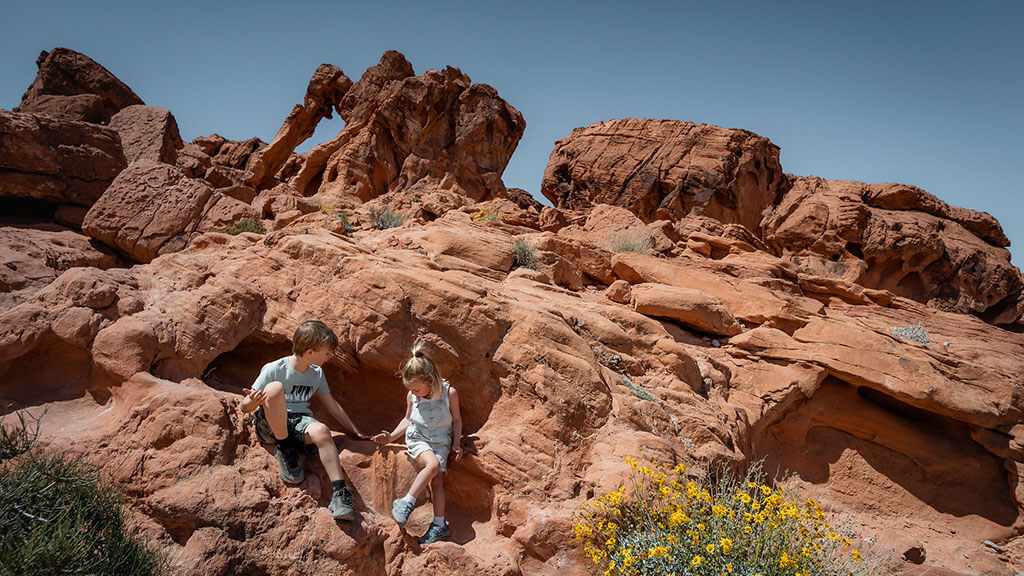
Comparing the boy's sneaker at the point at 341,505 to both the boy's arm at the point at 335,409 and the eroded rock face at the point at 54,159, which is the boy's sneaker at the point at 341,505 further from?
the eroded rock face at the point at 54,159

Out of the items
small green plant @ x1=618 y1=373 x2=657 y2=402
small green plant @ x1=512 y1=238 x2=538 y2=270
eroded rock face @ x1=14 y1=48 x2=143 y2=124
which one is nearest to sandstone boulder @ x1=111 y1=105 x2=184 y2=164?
eroded rock face @ x1=14 y1=48 x2=143 y2=124

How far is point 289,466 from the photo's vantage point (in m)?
3.60

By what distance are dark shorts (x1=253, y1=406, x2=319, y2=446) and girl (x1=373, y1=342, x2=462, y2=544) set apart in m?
0.56

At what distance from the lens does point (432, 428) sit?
4020 millimetres

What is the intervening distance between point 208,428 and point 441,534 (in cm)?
193

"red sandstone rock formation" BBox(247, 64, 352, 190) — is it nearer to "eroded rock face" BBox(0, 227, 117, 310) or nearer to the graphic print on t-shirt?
"eroded rock face" BBox(0, 227, 117, 310)

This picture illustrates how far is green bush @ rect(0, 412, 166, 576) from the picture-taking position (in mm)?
2508

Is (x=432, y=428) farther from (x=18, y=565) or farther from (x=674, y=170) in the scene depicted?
(x=674, y=170)

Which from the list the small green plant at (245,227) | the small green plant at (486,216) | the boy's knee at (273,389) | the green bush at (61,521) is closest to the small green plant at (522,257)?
the small green plant at (486,216)

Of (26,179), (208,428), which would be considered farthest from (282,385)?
(26,179)

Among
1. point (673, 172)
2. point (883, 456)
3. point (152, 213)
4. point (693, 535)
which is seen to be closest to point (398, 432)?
point (693, 535)

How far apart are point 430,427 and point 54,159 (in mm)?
8155

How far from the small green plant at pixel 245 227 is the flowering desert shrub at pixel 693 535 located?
20.6ft

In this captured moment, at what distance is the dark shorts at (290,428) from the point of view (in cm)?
364
